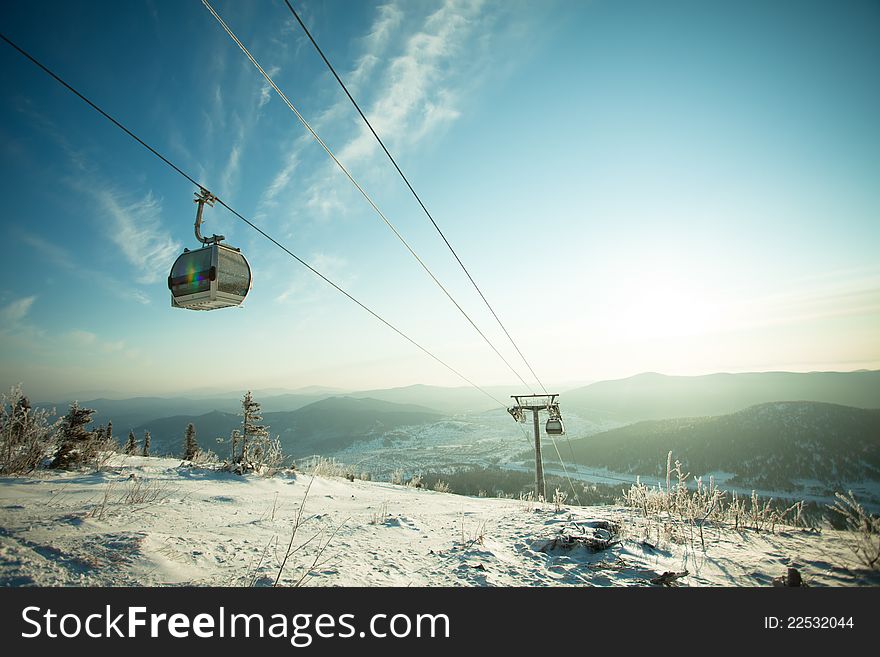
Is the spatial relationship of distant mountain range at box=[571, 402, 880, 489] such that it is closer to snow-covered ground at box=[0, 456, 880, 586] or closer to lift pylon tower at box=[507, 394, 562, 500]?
lift pylon tower at box=[507, 394, 562, 500]

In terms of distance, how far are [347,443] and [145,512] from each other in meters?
184

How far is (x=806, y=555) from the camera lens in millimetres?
4371

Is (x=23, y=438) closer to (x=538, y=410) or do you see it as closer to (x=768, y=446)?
(x=538, y=410)

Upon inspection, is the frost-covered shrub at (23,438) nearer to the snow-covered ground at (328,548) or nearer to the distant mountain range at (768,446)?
the snow-covered ground at (328,548)

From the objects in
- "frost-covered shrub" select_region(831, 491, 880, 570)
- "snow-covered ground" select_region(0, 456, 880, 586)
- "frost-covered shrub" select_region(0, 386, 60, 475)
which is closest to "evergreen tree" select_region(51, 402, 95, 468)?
"frost-covered shrub" select_region(0, 386, 60, 475)

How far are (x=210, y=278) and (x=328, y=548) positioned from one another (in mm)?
3860

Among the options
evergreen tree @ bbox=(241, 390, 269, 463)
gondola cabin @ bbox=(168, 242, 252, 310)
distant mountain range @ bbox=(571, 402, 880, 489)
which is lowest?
distant mountain range @ bbox=(571, 402, 880, 489)

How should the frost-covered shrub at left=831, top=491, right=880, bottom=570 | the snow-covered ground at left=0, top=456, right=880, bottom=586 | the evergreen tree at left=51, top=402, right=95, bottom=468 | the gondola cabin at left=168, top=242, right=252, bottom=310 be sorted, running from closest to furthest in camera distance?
1. the snow-covered ground at left=0, top=456, right=880, bottom=586
2. the frost-covered shrub at left=831, top=491, right=880, bottom=570
3. the gondola cabin at left=168, top=242, right=252, bottom=310
4. the evergreen tree at left=51, top=402, right=95, bottom=468

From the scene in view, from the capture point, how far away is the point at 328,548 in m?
4.39

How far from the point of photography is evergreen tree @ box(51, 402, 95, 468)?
898cm

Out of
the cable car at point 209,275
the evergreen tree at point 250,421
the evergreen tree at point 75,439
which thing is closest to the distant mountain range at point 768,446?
the evergreen tree at point 250,421
